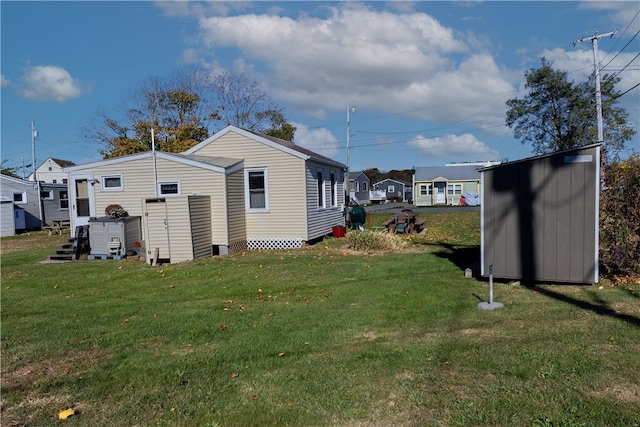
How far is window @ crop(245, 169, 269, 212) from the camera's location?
1539 centimetres

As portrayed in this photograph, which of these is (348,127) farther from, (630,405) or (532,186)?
(630,405)

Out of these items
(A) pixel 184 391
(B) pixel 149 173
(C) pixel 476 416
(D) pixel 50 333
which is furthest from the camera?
(B) pixel 149 173

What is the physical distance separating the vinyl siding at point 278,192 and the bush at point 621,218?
353 inches

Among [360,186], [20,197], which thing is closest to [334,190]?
[20,197]

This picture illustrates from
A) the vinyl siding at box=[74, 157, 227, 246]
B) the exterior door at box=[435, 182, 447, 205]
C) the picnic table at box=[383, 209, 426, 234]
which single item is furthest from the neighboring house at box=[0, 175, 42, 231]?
the exterior door at box=[435, 182, 447, 205]

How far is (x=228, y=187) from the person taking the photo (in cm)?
1433

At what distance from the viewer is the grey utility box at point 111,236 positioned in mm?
13812

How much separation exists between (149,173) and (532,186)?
11.7m

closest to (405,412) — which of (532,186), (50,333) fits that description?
(50,333)

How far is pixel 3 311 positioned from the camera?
757 centimetres

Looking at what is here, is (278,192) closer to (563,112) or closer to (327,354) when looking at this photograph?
(327,354)

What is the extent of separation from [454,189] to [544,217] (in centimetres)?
4007

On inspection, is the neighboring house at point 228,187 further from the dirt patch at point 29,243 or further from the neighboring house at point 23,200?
the neighboring house at point 23,200

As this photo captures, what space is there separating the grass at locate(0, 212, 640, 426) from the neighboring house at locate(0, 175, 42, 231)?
2036cm
